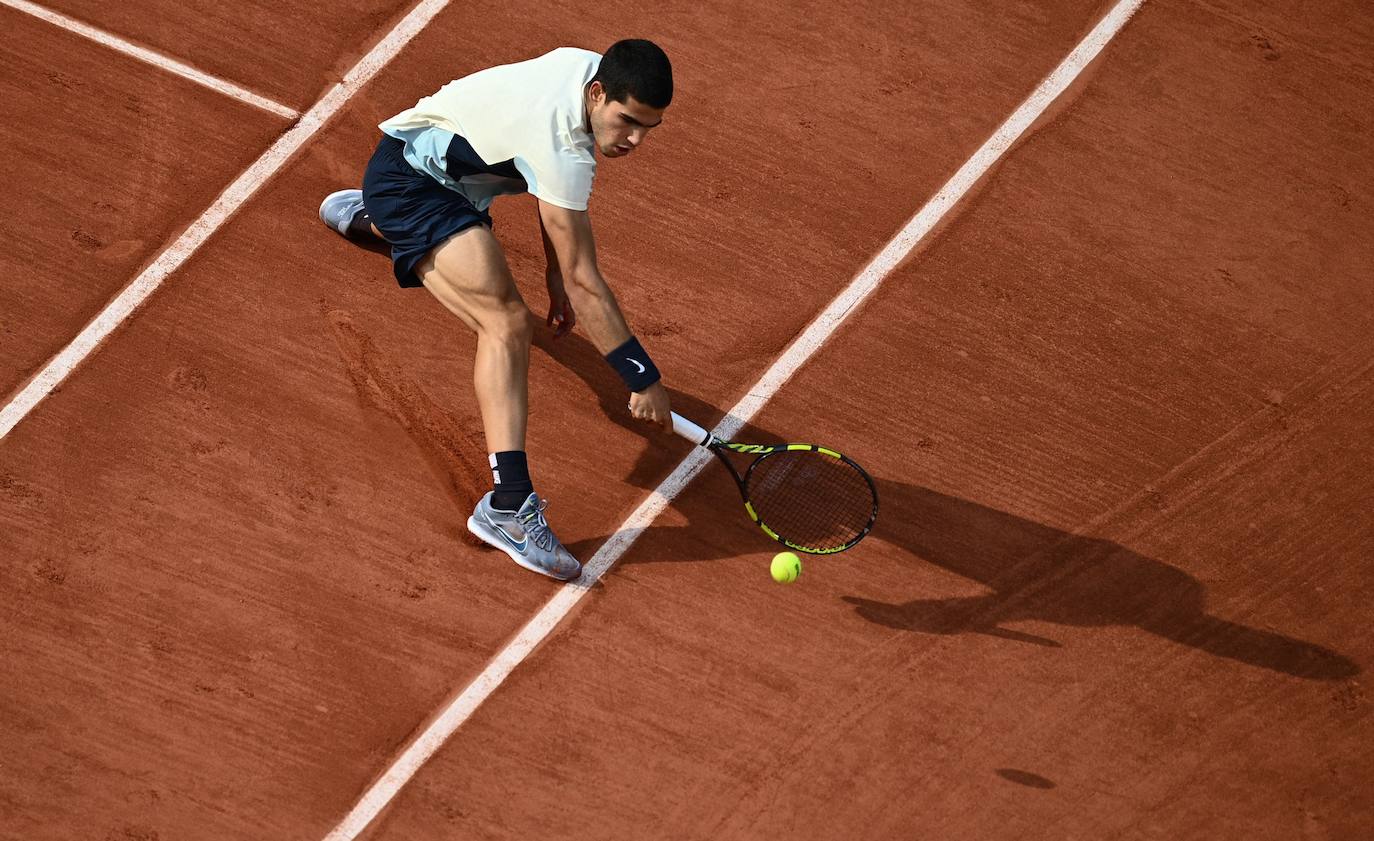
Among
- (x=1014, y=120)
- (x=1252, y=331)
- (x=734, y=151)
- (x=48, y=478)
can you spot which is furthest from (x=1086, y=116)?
(x=48, y=478)

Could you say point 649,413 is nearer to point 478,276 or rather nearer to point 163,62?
point 478,276

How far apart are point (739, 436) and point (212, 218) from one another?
10.3 ft

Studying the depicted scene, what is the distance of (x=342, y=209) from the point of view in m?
7.09

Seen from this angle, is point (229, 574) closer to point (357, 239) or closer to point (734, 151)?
point (357, 239)

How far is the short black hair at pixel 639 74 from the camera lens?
559cm

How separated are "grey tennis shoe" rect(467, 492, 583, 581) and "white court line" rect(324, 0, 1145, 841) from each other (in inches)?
7.6

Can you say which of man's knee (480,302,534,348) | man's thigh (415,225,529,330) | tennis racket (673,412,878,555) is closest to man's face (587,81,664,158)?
man's thigh (415,225,529,330)

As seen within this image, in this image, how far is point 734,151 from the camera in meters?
7.70

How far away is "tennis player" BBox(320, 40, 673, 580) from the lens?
579 cm

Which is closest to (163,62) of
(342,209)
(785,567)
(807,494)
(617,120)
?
(342,209)

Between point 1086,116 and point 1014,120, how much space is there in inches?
17.7

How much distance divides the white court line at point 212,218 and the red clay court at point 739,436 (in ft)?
0.10

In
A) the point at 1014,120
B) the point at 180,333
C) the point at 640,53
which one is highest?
the point at 640,53

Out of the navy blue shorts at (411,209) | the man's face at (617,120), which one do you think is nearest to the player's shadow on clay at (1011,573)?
the navy blue shorts at (411,209)
